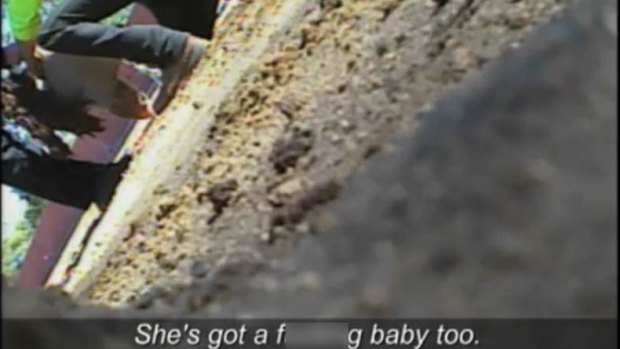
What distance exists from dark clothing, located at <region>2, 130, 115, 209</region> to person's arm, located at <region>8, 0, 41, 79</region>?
7.2 inches

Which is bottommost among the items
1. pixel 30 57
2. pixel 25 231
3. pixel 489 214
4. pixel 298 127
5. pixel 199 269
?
pixel 489 214

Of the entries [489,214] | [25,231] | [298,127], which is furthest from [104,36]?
[489,214]

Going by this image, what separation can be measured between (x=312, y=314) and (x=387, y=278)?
0.07m

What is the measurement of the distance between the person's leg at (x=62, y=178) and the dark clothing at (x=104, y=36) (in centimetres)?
25

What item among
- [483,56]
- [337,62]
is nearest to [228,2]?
[337,62]

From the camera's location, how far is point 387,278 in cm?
113

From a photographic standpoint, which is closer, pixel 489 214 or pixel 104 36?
pixel 489 214

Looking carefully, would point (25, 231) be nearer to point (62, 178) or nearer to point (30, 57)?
point (62, 178)

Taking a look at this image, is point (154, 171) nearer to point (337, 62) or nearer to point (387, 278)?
point (337, 62)

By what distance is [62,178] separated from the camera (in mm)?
3051

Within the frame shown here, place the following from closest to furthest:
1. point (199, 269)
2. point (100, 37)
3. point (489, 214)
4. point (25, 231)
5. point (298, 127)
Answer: point (489, 214), point (199, 269), point (298, 127), point (25, 231), point (100, 37)

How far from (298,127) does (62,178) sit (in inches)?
41.2

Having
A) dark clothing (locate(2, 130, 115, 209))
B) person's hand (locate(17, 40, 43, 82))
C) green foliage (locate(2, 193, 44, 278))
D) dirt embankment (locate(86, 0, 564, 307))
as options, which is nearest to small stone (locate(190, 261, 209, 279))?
dirt embankment (locate(86, 0, 564, 307))

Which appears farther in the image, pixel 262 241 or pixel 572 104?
pixel 262 241
